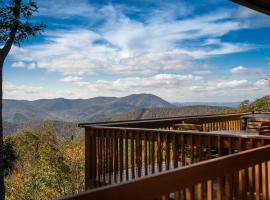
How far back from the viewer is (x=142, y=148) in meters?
6.54

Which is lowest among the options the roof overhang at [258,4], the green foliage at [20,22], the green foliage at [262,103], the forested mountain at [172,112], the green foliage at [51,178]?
the green foliage at [51,178]

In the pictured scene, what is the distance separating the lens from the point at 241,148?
518 cm

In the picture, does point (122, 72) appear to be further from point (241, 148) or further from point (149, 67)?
point (241, 148)

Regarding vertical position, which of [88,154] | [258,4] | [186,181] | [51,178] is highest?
[258,4]

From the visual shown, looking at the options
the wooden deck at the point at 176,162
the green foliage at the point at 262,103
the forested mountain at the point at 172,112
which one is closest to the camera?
the wooden deck at the point at 176,162

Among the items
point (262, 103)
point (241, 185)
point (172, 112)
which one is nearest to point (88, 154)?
point (241, 185)

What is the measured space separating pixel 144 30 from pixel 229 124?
112ft

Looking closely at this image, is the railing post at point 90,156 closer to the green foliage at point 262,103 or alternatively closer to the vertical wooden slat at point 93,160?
the vertical wooden slat at point 93,160

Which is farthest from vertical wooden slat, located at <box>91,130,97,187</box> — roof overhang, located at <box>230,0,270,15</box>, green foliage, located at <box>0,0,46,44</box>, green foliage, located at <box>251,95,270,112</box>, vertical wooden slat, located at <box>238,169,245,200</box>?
green foliage, located at <box>251,95,270,112</box>

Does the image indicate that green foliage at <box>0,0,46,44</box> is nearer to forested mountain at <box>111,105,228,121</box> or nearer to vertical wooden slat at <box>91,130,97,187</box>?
vertical wooden slat at <box>91,130,97,187</box>

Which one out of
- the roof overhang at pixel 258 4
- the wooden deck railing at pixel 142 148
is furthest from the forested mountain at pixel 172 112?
the roof overhang at pixel 258 4

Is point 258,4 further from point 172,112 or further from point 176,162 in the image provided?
point 172,112

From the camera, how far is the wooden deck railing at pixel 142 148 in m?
5.46

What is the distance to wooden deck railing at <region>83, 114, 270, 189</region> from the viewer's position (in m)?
5.46
